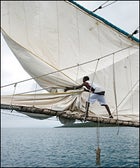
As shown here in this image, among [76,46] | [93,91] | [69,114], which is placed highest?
[76,46]

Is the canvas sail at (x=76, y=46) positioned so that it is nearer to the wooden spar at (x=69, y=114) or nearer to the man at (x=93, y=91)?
the man at (x=93, y=91)

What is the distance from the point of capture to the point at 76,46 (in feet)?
37.0

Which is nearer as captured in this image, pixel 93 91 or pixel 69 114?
pixel 69 114

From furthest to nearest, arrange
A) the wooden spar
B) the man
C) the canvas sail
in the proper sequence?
1. the canvas sail
2. the man
3. the wooden spar

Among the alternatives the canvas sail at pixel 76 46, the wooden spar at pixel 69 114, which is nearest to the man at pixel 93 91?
the wooden spar at pixel 69 114

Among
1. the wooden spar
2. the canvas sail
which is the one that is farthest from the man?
the canvas sail

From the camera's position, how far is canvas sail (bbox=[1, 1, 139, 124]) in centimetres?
1070

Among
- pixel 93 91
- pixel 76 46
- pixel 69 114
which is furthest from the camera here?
pixel 76 46

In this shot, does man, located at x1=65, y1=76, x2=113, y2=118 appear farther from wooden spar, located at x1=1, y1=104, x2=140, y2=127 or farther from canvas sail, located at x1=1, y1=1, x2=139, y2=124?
canvas sail, located at x1=1, y1=1, x2=139, y2=124

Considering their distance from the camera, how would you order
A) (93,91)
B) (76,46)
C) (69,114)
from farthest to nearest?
(76,46) < (93,91) < (69,114)

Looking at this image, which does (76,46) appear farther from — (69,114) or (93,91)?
(69,114)

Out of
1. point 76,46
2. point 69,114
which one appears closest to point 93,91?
point 69,114

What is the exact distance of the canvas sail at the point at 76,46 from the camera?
421 inches

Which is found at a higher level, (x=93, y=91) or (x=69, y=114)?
(x=93, y=91)
